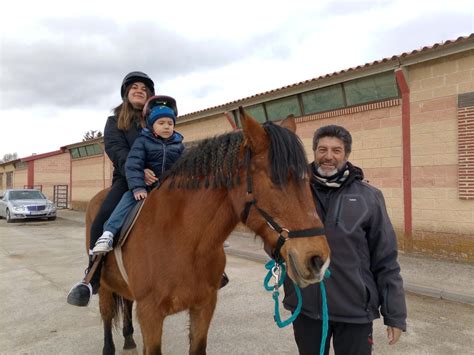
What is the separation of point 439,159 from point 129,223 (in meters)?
6.74

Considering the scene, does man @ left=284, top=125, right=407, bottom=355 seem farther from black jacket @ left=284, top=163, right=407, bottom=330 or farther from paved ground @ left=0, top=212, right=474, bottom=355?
paved ground @ left=0, top=212, right=474, bottom=355

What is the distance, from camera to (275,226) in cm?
167

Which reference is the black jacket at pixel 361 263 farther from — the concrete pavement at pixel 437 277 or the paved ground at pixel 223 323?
the concrete pavement at pixel 437 277

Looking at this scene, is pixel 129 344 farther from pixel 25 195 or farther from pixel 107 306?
pixel 25 195

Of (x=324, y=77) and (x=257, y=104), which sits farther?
(x=257, y=104)

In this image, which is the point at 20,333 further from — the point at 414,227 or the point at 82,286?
the point at 414,227

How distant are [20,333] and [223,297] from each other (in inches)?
104

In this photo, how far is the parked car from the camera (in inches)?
650

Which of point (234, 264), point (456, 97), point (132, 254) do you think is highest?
point (456, 97)

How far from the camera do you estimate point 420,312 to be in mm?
4516

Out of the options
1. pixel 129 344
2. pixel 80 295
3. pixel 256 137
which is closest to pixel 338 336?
pixel 256 137

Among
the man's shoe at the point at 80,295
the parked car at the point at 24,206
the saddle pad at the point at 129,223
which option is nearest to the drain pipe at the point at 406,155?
the saddle pad at the point at 129,223

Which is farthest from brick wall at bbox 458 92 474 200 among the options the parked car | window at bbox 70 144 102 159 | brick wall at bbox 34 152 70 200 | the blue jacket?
brick wall at bbox 34 152 70 200

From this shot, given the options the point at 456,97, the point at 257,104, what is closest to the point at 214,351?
the point at 456,97
